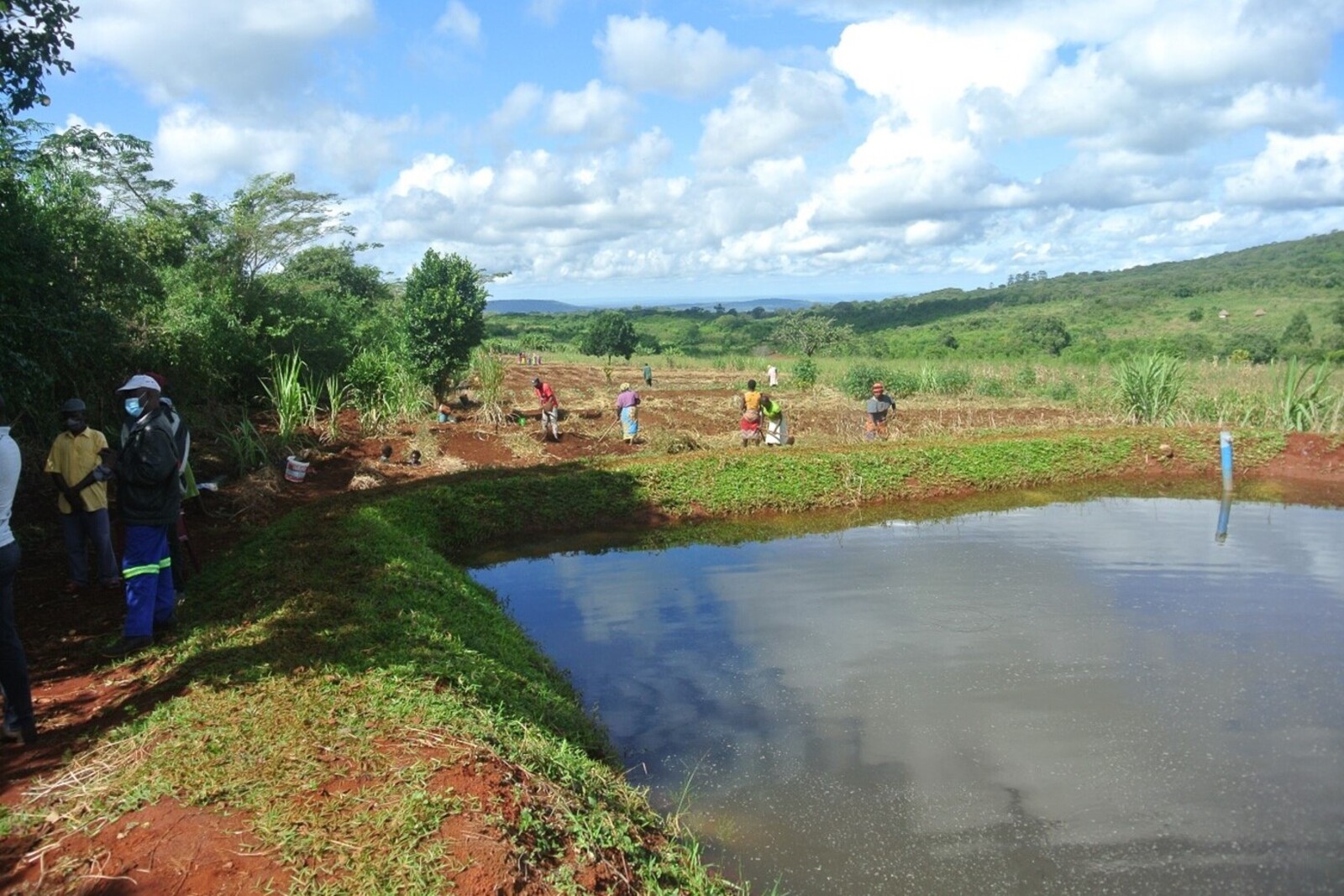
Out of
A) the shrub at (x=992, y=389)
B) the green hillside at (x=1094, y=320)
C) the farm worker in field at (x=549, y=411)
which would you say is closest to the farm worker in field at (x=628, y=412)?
the farm worker in field at (x=549, y=411)

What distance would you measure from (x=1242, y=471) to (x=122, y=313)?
17790 mm

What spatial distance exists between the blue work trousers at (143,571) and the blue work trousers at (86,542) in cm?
175

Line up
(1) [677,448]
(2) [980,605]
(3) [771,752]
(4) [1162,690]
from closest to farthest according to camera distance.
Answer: (3) [771,752] → (4) [1162,690] → (2) [980,605] → (1) [677,448]

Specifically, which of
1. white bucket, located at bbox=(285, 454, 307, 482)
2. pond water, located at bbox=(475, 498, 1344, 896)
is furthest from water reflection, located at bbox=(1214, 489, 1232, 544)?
white bucket, located at bbox=(285, 454, 307, 482)

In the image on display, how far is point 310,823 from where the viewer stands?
371cm

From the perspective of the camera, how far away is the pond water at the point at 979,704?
469cm

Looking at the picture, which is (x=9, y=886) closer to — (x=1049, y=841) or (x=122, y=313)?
(x=1049, y=841)


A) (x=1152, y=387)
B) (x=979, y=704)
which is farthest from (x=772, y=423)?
(x=979, y=704)

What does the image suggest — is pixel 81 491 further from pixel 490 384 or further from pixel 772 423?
pixel 490 384

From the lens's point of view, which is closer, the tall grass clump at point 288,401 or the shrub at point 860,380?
the tall grass clump at point 288,401

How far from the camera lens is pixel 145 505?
562 centimetres

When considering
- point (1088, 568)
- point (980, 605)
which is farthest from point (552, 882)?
point (1088, 568)

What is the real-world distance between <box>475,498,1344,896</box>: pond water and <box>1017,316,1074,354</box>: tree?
109 feet

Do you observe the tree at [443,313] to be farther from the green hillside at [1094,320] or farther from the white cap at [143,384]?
the green hillside at [1094,320]
